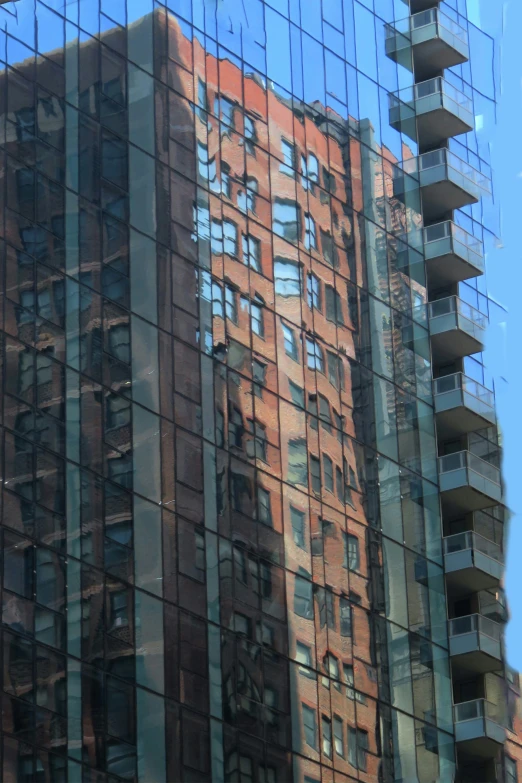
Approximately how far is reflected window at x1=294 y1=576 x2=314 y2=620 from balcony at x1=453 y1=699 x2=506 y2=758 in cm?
831

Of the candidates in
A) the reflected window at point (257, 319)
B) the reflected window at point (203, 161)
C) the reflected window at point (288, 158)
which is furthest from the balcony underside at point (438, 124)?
the reflected window at point (257, 319)

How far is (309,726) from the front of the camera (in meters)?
55.0

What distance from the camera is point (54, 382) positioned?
5053 centimetres

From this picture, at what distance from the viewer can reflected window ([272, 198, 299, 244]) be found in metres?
60.6

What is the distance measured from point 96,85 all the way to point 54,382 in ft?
29.5

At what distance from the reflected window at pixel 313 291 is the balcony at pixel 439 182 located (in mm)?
7725

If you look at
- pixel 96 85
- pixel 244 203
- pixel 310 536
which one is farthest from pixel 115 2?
pixel 310 536

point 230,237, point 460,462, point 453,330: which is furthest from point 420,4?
point 230,237

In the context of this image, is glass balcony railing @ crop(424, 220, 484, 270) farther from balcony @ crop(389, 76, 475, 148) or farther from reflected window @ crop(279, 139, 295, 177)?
reflected window @ crop(279, 139, 295, 177)

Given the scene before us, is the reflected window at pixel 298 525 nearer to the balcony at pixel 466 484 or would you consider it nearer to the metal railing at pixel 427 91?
the balcony at pixel 466 484

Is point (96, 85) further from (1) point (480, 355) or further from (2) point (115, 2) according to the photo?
(1) point (480, 355)

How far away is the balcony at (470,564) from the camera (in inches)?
2547

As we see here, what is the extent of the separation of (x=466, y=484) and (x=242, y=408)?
11992 millimetres

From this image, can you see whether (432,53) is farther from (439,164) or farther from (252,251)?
(252,251)
